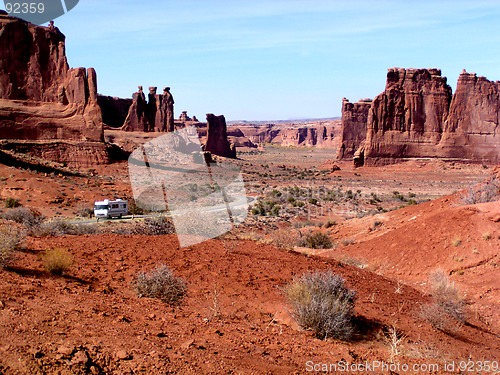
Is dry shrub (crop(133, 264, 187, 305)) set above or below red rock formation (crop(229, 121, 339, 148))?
below

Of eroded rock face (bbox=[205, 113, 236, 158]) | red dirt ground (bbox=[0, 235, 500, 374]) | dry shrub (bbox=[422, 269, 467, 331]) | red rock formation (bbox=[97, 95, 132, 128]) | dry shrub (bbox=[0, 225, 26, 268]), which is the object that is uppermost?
red rock formation (bbox=[97, 95, 132, 128])

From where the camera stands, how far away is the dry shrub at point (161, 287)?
8477 millimetres

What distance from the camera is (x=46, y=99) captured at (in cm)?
4338

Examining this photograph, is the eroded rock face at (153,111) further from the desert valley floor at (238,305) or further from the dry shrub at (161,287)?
the dry shrub at (161,287)

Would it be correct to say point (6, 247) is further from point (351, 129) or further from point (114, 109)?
point (114, 109)

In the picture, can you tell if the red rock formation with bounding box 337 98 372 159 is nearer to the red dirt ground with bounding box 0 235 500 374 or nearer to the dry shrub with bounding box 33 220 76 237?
the dry shrub with bounding box 33 220 76 237

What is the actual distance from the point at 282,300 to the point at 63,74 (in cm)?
4033

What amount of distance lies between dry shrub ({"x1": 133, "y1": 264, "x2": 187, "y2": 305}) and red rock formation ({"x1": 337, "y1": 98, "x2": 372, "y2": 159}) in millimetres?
68335

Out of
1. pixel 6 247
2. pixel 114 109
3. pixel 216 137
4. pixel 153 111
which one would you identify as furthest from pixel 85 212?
pixel 216 137

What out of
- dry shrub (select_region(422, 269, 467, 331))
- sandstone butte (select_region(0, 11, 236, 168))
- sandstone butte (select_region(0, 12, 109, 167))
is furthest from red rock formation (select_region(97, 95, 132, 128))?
dry shrub (select_region(422, 269, 467, 331))

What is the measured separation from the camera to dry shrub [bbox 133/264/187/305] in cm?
848

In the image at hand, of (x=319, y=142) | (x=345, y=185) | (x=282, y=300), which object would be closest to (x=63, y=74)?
(x=345, y=185)

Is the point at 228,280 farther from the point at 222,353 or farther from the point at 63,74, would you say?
the point at 63,74

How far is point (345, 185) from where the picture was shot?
173ft
